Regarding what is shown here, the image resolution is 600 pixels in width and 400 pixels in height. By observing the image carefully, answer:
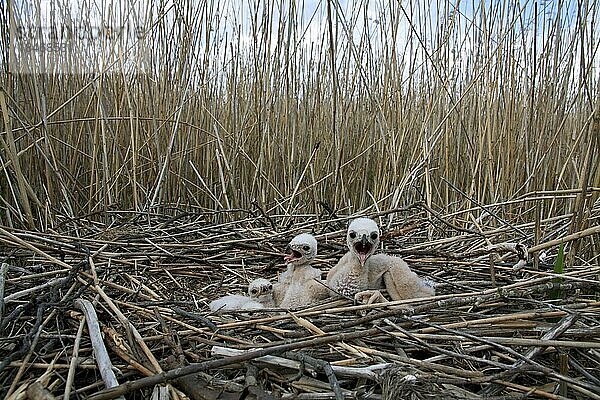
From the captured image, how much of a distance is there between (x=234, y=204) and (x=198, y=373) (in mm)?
2098

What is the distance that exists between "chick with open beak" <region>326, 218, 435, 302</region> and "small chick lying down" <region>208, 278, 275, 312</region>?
23 centimetres

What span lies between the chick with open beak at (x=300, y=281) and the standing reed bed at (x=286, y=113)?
0.64 m

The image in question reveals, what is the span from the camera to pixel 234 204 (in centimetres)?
318

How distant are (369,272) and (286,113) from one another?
4.89ft

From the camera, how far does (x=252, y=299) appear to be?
1.87 metres

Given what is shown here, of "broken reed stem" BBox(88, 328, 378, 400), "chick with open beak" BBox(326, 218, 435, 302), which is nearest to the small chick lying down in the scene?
"chick with open beak" BBox(326, 218, 435, 302)

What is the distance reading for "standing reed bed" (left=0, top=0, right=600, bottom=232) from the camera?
2617 millimetres

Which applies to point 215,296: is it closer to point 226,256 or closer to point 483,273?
point 226,256

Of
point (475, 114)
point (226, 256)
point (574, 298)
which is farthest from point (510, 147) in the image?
point (226, 256)

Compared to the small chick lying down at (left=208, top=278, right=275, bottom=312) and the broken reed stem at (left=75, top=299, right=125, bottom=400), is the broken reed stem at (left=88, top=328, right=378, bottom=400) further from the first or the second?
the small chick lying down at (left=208, top=278, right=275, bottom=312)

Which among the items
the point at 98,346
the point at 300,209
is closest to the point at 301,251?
the point at 98,346

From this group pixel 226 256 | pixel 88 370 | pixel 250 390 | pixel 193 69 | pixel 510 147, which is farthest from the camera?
pixel 193 69

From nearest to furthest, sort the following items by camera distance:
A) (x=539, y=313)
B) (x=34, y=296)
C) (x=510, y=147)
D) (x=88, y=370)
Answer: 1. (x=88, y=370)
2. (x=539, y=313)
3. (x=34, y=296)
4. (x=510, y=147)

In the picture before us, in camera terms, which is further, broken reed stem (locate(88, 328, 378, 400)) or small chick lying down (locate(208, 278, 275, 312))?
small chick lying down (locate(208, 278, 275, 312))
